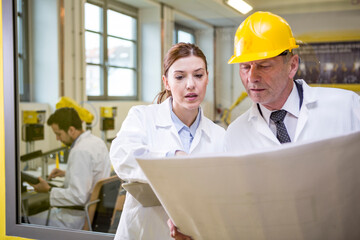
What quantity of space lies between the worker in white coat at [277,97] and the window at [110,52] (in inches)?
64.7

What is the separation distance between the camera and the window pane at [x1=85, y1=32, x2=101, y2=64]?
315 cm

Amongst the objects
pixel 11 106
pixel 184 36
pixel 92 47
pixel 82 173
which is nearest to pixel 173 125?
pixel 184 36

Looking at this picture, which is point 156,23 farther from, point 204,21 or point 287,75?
point 287,75

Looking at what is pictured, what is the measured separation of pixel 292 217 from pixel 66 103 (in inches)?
105

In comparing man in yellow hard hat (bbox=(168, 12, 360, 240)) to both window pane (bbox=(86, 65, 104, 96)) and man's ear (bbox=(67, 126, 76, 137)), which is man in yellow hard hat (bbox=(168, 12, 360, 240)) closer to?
man's ear (bbox=(67, 126, 76, 137))

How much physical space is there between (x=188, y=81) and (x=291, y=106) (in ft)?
1.12

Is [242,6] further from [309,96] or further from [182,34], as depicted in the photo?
[309,96]

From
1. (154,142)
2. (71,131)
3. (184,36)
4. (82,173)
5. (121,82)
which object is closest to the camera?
(154,142)

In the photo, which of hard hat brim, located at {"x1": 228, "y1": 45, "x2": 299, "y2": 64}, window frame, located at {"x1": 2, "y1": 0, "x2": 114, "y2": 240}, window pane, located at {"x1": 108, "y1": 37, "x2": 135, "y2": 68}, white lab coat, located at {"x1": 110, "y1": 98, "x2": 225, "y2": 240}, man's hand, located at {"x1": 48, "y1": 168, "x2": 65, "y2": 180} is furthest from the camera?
man's hand, located at {"x1": 48, "y1": 168, "x2": 65, "y2": 180}

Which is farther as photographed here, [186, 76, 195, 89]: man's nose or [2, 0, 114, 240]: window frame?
[2, 0, 114, 240]: window frame

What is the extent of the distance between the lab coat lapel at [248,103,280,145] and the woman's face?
184mm

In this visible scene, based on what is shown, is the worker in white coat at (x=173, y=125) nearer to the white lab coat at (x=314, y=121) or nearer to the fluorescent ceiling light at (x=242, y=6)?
the white lab coat at (x=314, y=121)

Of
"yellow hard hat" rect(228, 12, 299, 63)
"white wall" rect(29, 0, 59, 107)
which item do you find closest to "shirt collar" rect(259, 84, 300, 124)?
"yellow hard hat" rect(228, 12, 299, 63)

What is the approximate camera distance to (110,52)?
3.12 meters
